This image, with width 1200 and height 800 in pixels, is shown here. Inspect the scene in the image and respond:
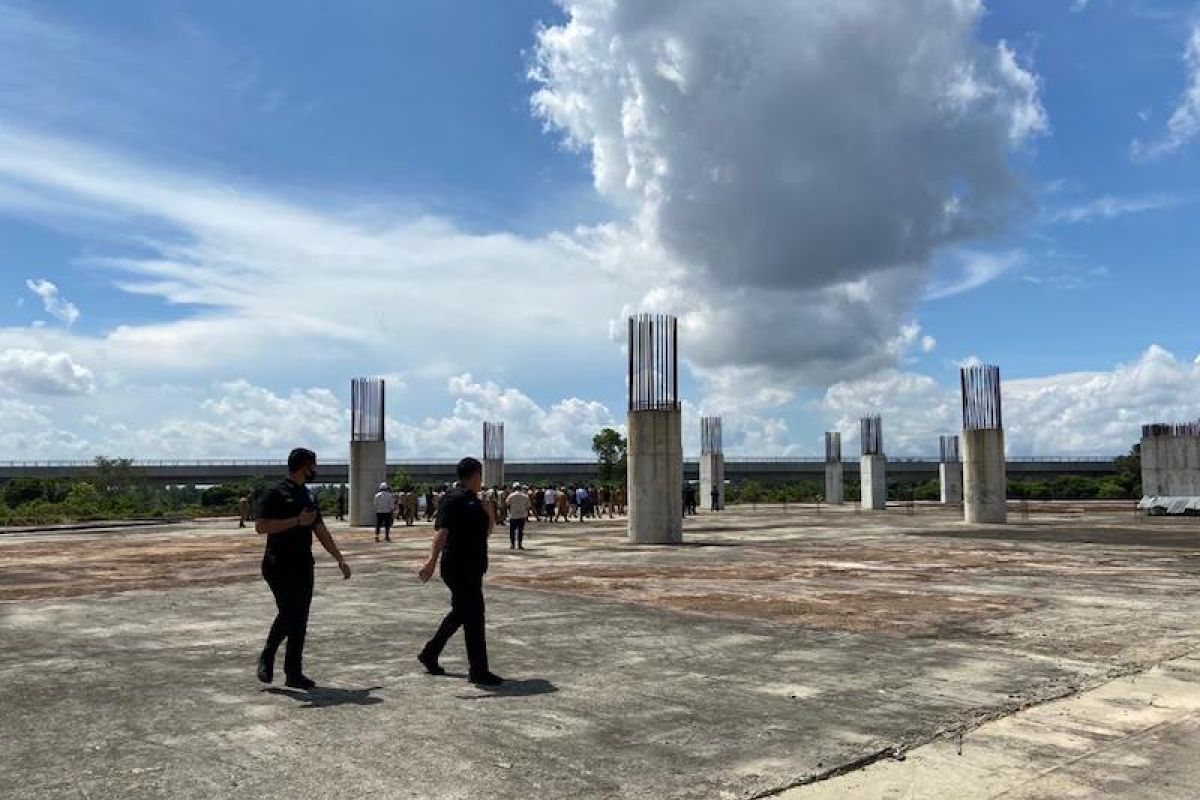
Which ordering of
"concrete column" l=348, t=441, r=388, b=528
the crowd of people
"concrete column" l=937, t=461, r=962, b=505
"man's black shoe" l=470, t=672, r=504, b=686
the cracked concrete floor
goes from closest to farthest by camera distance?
the cracked concrete floor, "man's black shoe" l=470, t=672, r=504, b=686, the crowd of people, "concrete column" l=348, t=441, r=388, b=528, "concrete column" l=937, t=461, r=962, b=505

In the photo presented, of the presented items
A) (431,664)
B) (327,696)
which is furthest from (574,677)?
(327,696)

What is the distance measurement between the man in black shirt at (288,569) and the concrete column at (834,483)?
55.3m

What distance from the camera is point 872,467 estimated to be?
49.6m

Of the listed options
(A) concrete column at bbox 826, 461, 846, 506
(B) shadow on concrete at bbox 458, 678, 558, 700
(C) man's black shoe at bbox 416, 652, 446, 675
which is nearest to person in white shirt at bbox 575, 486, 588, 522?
(A) concrete column at bbox 826, 461, 846, 506

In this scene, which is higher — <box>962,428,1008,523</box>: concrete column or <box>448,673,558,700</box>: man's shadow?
<box>962,428,1008,523</box>: concrete column

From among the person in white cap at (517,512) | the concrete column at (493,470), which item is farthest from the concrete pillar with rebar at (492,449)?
the person in white cap at (517,512)

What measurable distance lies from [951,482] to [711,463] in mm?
14766

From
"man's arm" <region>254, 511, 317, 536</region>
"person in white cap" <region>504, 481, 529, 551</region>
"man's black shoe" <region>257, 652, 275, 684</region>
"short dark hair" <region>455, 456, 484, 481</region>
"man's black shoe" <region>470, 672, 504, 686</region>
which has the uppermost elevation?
"short dark hair" <region>455, 456, 484, 481</region>

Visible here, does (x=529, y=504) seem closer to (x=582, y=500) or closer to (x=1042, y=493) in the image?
(x=582, y=500)

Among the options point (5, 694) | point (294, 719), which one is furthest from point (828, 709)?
point (5, 694)

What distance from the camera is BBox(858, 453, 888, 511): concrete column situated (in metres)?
49.0

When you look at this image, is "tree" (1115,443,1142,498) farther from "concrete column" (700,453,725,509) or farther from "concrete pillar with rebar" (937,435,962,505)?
"concrete column" (700,453,725,509)

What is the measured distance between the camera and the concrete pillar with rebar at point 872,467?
49156 mm

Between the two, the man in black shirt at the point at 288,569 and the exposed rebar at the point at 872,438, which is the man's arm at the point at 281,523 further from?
the exposed rebar at the point at 872,438
